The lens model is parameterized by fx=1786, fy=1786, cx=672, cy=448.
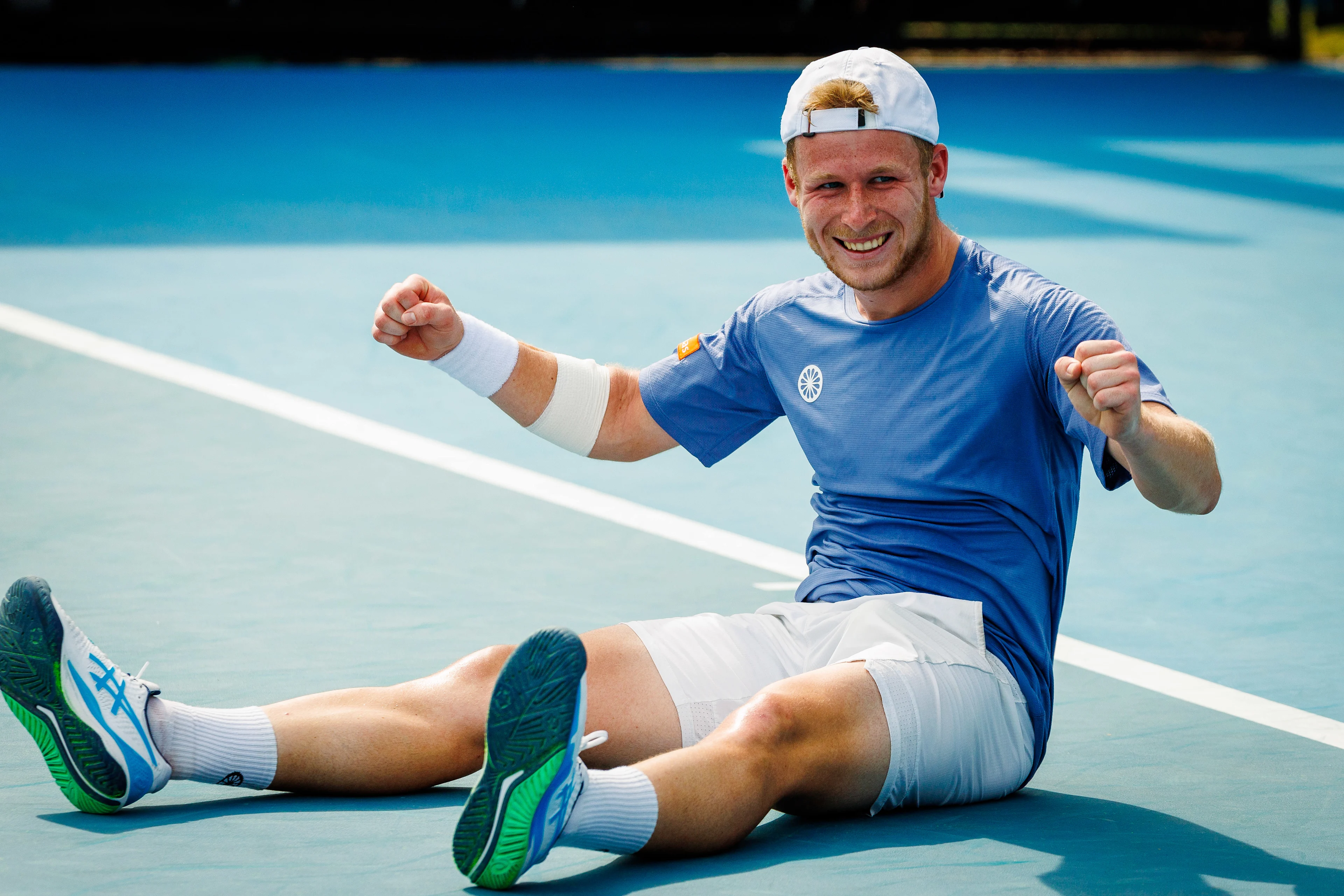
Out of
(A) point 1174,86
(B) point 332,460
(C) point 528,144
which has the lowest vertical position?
(B) point 332,460

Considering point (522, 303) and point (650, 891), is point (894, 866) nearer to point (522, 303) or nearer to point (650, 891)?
point (650, 891)

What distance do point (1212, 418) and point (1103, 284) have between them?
2.76 meters

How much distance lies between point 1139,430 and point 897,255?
0.75 metres

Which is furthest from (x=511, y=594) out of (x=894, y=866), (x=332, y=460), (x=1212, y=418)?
(x=1212, y=418)

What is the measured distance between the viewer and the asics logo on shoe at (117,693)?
10.8 ft

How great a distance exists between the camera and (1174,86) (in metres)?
21.4

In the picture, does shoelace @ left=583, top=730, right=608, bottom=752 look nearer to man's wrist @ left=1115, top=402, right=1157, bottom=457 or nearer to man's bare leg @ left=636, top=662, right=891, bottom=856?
Result: man's bare leg @ left=636, top=662, right=891, bottom=856

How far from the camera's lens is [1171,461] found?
3270 mm

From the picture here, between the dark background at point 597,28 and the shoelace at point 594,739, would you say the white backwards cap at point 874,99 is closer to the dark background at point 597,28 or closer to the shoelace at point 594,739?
the shoelace at point 594,739

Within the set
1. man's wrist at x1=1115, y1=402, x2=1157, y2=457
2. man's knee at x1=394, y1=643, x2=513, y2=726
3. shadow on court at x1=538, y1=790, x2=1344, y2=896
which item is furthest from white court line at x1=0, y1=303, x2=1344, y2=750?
man's knee at x1=394, y1=643, x2=513, y2=726

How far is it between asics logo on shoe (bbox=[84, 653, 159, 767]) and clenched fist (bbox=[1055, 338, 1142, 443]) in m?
1.81

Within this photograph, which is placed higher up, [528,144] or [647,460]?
[528,144]

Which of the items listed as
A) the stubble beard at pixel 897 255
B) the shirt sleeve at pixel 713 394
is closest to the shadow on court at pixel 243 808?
the shirt sleeve at pixel 713 394

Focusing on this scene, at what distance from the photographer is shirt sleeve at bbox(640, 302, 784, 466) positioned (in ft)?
13.7
